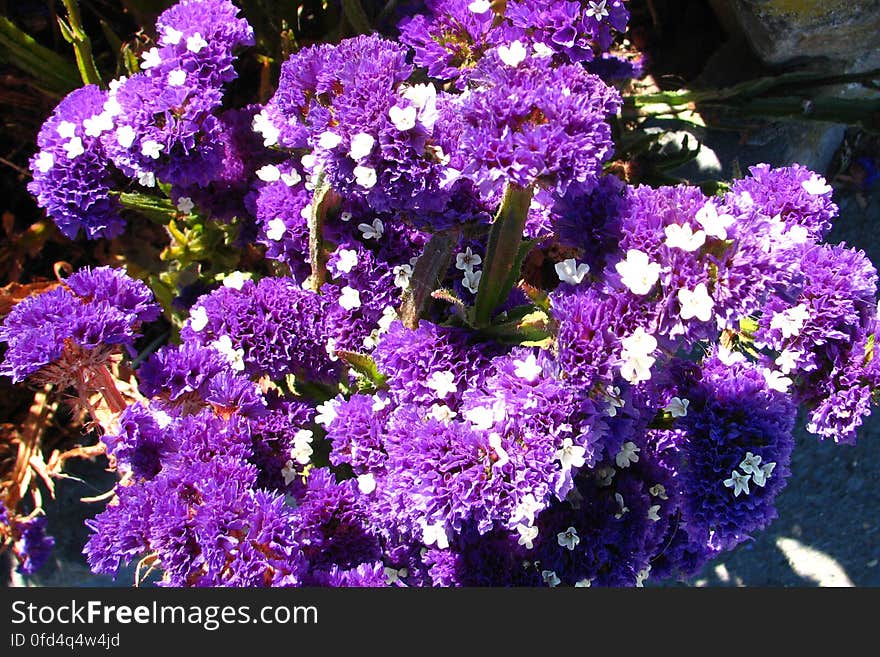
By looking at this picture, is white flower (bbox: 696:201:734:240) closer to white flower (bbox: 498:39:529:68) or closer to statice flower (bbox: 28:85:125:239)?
white flower (bbox: 498:39:529:68)

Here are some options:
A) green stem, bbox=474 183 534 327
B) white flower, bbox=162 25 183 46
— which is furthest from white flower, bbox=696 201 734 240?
white flower, bbox=162 25 183 46

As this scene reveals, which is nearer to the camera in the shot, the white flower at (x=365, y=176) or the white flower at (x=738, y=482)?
the white flower at (x=365, y=176)

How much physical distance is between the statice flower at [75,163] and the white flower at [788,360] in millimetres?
1682

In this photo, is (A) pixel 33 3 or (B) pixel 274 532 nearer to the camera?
(B) pixel 274 532

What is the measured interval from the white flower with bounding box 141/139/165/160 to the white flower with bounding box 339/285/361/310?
55 cm

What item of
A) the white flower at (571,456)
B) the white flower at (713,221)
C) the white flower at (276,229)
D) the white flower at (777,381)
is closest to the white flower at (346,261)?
the white flower at (276,229)

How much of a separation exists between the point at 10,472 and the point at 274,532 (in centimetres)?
194

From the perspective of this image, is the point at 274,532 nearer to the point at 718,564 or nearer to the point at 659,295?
the point at 659,295

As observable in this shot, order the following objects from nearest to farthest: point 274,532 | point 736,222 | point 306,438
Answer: point 736,222 → point 274,532 → point 306,438

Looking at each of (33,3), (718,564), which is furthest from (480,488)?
(33,3)

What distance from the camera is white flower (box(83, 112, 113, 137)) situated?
211 cm

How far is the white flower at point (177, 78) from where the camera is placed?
6.73ft

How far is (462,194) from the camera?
1806 millimetres

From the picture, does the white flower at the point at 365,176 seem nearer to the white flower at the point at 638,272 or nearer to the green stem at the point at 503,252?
the green stem at the point at 503,252
